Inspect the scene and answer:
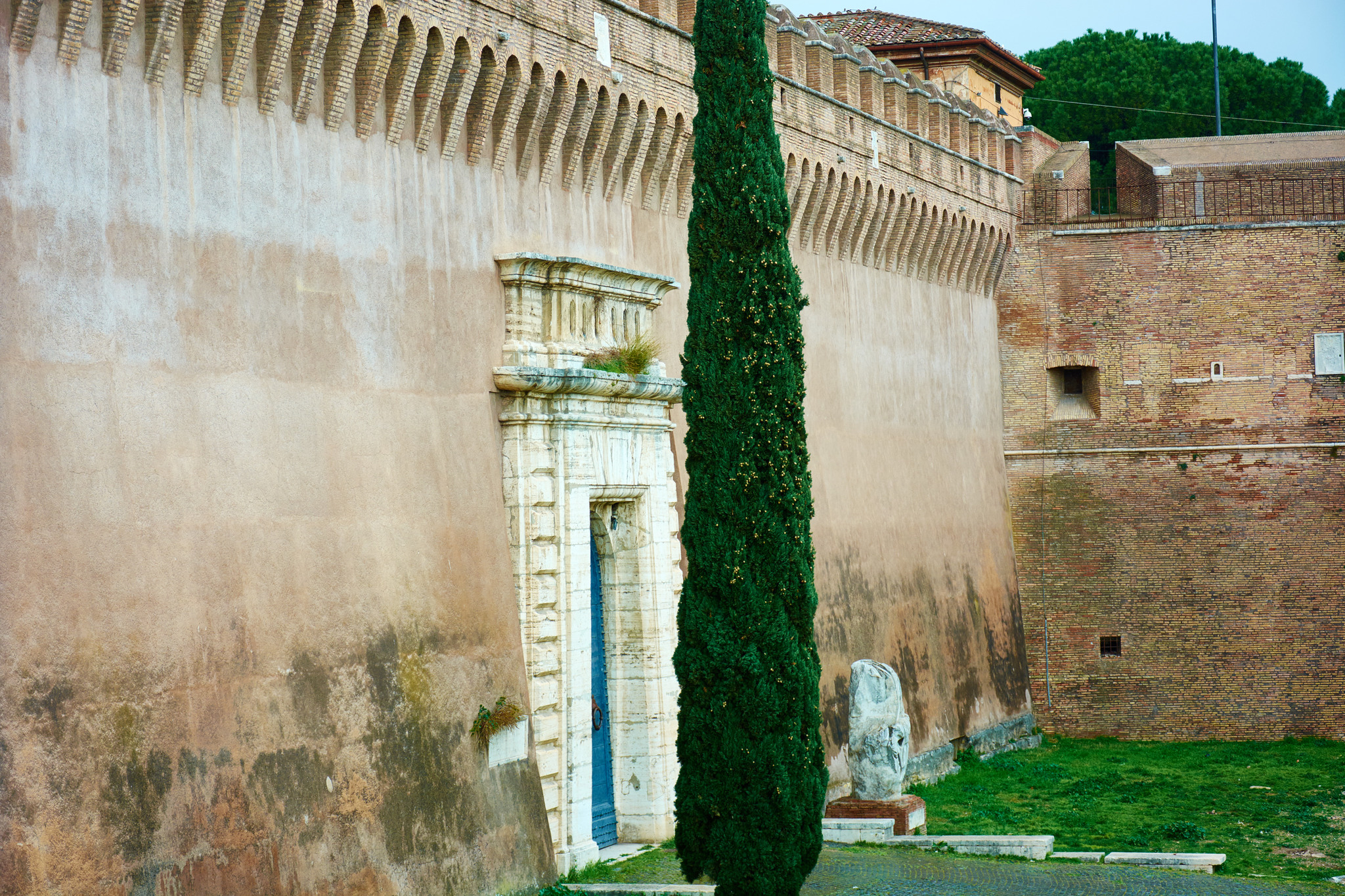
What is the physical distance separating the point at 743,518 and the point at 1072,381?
11.3 m

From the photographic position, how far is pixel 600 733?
11.3 m

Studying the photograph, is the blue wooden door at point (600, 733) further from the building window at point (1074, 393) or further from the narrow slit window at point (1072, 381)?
the narrow slit window at point (1072, 381)

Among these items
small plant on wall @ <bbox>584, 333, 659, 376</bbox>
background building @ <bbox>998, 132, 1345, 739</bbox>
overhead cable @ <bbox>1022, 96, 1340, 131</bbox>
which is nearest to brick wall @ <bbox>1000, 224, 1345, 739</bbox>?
background building @ <bbox>998, 132, 1345, 739</bbox>

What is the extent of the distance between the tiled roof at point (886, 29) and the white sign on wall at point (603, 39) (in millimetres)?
11307

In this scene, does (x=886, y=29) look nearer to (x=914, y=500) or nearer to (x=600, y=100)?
(x=914, y=500)

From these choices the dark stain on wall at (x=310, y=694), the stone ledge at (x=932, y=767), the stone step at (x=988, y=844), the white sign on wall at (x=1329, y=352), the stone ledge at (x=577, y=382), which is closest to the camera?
the dark stain on wall at (x=310, y=694)

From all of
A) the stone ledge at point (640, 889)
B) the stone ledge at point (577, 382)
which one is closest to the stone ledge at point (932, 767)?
the stone ledge at point (577, 382)

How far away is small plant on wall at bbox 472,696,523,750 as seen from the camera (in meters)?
9.38

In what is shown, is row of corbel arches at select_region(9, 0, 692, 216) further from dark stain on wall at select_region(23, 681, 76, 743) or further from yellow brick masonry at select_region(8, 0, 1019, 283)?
dark stain on wall at select_region(23, 681, 76, 743)

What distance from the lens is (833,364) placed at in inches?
607

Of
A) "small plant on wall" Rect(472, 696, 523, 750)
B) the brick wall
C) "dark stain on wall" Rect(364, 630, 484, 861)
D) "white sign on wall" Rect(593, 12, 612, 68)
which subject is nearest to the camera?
"dark stain on wall" Rect(364, 630, 484, 861)

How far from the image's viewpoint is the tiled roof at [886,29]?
22578 mm

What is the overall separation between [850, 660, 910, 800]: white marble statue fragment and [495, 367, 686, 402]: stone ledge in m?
2.84

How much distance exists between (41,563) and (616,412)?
A: 15.9ft
